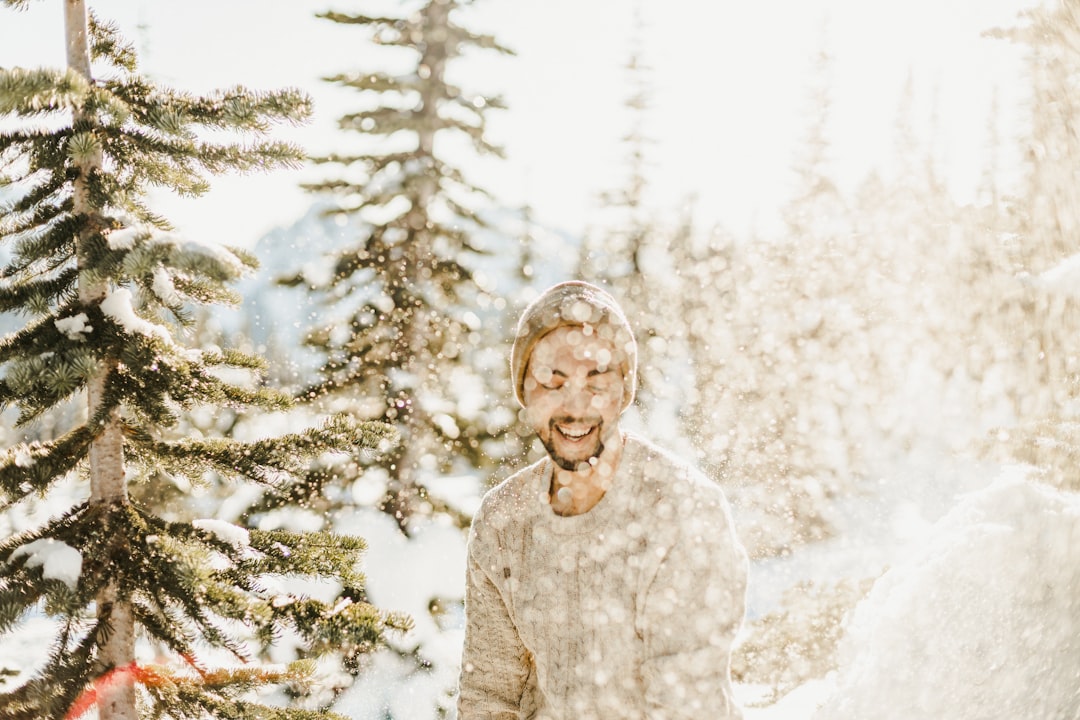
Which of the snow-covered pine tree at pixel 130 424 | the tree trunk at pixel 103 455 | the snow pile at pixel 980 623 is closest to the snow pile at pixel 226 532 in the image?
the snow-covered pine tree at pixel 130 424

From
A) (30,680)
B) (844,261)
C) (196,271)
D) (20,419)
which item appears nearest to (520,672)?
(196,271)

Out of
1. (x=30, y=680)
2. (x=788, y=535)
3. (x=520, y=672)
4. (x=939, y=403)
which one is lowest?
(x=788, y=535)

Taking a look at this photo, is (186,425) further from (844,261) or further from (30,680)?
(844,261)

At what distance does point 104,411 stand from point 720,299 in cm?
2303

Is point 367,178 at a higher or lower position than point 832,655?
higher

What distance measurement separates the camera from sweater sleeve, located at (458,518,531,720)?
89.4 inches

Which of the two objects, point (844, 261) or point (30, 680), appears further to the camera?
point (844, 261)

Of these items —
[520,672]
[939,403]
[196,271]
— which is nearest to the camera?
[520,672]

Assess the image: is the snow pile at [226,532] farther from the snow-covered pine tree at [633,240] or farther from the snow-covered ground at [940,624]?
the snow-covered pine tree at [633,240]

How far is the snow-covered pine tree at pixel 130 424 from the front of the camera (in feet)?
10.2

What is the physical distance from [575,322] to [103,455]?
317 cm

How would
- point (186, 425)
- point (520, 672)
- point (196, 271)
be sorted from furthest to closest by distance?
1. point (186, 425)
2. point (196, 271)
3. point (520, 672)

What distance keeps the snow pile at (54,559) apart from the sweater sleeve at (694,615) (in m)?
2.78

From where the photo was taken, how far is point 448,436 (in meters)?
9.18
